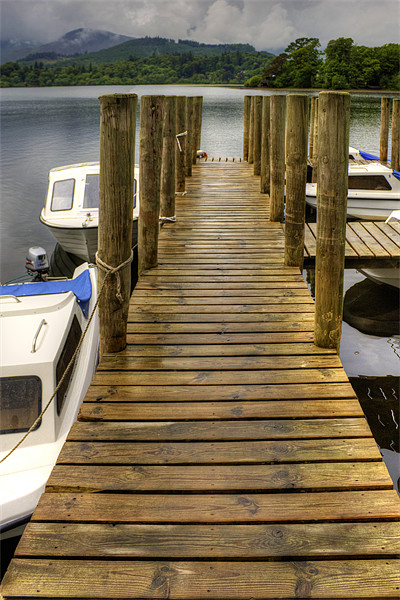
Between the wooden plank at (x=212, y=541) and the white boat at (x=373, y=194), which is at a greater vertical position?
the white boat at (x=373, y=194)

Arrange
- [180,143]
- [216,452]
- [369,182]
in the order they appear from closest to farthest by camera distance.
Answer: [216,452] < [180,143] < [369,182]

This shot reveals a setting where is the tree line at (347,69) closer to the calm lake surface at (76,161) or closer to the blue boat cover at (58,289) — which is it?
the calm lake surface at (76,161)

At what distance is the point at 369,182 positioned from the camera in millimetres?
15336

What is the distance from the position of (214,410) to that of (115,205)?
1635 mm

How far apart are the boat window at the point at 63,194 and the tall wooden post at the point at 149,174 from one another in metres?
6.74

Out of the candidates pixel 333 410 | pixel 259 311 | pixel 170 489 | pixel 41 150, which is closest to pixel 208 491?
pixel 170 489

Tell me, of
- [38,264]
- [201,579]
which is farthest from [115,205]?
[38,264]

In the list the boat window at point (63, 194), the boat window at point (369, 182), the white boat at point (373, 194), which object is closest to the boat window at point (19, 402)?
the boat window at point (63, 194)

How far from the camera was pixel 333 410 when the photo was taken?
354 cm

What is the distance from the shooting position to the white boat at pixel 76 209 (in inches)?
466

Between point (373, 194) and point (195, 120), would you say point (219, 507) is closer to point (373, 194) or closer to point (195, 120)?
point (373, 194)

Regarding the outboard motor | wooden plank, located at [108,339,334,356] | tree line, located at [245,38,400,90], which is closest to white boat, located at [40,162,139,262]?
the outboard motor

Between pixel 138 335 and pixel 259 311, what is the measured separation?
122 cm

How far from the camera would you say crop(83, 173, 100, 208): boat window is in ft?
40.6
